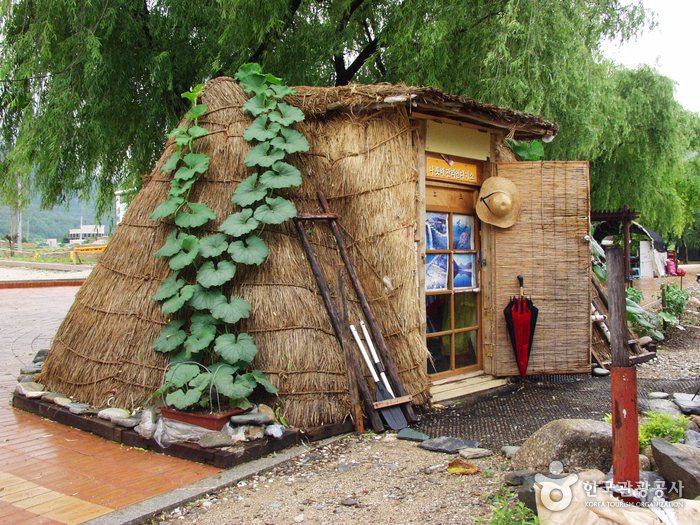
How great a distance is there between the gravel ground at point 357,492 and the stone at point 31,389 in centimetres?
277

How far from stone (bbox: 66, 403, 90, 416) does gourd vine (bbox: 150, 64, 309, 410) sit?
83 centimetres

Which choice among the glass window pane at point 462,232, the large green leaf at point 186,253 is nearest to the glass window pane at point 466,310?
the glass window pane at point 462,232

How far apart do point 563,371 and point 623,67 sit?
45.4ft

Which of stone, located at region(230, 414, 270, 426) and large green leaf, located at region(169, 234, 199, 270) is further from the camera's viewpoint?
large green leaf, located at region(169, 234, 199, 270)

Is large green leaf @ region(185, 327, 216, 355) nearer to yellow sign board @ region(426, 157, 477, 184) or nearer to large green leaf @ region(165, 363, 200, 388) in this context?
large green leaf @ region(165, 363, 200, 388)

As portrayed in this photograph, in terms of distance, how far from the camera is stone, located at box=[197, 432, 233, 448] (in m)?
3.93

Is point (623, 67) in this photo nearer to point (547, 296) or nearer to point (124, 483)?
point (547, 296)

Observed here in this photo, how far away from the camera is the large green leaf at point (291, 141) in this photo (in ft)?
16.1

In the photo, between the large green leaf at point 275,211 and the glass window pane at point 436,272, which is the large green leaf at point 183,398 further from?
the glass window pane at point 436,272

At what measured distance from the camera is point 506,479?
3.41m

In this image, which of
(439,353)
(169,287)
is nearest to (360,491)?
(169,287)

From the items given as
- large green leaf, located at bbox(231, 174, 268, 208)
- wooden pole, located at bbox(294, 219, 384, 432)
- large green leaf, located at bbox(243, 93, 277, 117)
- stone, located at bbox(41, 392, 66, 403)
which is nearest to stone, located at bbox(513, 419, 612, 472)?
wooden pole, located at bbox(294, 219, 384, 432)

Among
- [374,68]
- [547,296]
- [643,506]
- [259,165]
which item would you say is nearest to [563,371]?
[547,296]

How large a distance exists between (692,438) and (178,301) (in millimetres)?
3999
